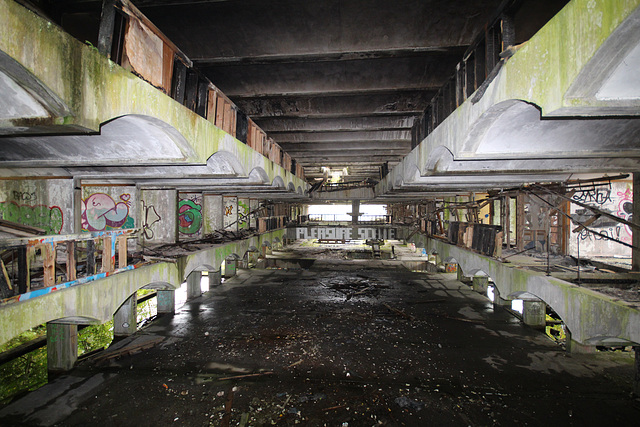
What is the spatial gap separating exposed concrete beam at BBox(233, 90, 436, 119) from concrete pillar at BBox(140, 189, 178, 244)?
5965mm

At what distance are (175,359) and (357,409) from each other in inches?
189

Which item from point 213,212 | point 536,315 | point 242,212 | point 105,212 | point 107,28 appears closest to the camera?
point 107,28

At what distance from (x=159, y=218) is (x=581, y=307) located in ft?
42.7

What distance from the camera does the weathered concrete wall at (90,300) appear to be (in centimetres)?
395

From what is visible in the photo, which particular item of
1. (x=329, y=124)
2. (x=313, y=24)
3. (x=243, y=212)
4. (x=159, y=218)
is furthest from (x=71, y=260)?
(x=243, y=212)

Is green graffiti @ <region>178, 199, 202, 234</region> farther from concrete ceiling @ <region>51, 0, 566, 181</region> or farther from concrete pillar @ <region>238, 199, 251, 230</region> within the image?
concrete ceiling @ <region>51, 0, 566, 181</region>

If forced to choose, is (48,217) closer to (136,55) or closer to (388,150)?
(136,55)

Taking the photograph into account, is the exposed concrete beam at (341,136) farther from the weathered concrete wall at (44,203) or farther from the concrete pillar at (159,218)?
the weathered concrete wall at (44,203)

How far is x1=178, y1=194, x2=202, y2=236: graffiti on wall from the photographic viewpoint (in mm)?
13430

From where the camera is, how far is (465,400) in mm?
5402

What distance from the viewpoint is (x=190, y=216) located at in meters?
13.6

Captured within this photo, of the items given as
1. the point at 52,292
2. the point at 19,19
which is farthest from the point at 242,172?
the point at 19,19

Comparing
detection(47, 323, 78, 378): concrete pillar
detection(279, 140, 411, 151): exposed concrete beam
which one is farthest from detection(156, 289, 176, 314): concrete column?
detection(279, 140, 411, 151): exposed concrete beam

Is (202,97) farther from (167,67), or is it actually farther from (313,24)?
(313,24)
